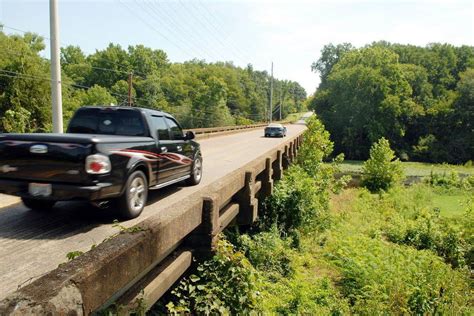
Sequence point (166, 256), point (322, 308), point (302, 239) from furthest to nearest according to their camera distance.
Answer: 1. point (302, 239)
2. point (322, 308)
3. point (166, 256)

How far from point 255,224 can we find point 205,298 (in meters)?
7.20

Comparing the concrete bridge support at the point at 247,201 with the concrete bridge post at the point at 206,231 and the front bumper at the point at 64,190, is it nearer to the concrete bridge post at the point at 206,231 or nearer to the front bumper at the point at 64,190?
the concrete bridge post at the point at 206,231

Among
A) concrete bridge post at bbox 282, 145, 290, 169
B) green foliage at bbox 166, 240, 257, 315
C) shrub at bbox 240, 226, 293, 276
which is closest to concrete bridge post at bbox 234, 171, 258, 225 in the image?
shrub at bbox 240, 226, 293, 276

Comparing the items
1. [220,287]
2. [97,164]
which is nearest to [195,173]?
[97,164]

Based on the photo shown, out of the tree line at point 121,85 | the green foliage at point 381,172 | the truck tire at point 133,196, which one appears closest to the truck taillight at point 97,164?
the truck tire at point 133,196

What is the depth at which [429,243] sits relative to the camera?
16.9 metres

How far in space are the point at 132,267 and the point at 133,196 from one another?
3207 millimetres

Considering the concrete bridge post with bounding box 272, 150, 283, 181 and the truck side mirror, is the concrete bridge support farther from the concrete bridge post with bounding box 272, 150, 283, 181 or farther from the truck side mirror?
the concrete bridge post with bounding box 272, 150, 283, 181

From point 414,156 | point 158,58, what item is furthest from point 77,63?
point 414,156

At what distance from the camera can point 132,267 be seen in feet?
9.54

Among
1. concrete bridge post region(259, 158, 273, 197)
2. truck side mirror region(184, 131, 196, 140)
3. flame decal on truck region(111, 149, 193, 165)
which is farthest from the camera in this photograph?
concrete bridge post region(259, 158, 273, 197)

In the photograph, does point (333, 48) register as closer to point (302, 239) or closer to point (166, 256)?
point (302, 239)

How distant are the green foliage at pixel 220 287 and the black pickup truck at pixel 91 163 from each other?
171 cm

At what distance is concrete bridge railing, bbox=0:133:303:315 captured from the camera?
2045 mm
